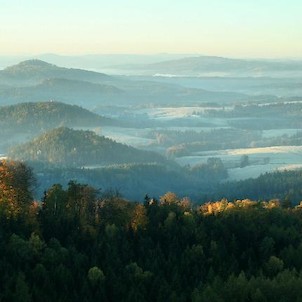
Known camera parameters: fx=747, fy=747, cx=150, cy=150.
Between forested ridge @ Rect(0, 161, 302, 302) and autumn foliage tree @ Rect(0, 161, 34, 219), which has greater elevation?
autumn foliage tree @ Rect(0, 161, 34, 219)

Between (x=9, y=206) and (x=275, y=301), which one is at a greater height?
(x=9, y=206)

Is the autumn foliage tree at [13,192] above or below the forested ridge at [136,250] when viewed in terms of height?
above

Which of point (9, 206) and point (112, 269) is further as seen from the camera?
point (9, 206)

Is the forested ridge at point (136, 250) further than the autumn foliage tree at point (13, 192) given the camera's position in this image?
No

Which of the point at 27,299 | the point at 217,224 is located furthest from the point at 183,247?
the point at 27,299

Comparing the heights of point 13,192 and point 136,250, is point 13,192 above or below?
above

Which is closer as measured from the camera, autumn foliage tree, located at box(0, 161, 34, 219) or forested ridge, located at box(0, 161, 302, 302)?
forested ridge, located at box(0, 161, 302, 302)

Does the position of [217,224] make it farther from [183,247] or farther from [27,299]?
[27,299]

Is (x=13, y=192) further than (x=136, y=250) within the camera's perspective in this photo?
Yes
